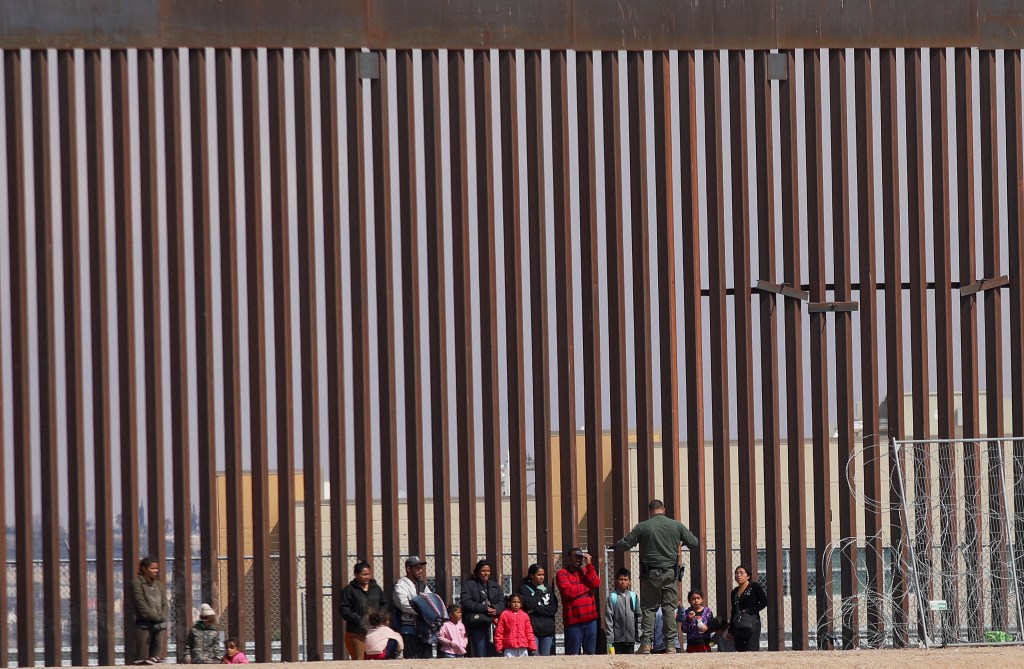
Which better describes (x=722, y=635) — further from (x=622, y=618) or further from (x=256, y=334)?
(x=256, y=334)

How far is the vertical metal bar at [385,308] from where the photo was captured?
41.8 feet

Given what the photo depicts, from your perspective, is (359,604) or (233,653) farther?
(233,653)

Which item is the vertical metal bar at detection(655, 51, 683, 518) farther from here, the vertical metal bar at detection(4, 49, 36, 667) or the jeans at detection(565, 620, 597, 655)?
the vertical metal bar at detection(4, 49, 36, 667)

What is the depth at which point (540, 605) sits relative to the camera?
12477 mm

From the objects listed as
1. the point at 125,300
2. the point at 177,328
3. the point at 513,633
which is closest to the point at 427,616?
the point at 513,633

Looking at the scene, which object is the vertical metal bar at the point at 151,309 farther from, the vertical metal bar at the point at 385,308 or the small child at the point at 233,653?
the vertical metal bar at the point at 385,308

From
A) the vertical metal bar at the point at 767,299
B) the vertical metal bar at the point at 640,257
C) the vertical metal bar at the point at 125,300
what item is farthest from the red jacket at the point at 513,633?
the vertical metal bar at the point at 125,300

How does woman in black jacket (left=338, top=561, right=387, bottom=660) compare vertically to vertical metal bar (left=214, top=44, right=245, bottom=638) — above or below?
below

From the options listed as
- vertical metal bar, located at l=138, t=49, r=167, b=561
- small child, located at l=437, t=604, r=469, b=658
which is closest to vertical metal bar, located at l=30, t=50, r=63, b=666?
vertical metal bar, located at l=138, t=49, r=167, b=561

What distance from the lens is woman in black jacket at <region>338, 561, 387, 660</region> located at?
12086 mm

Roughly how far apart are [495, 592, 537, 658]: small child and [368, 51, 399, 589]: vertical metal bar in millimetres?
1112

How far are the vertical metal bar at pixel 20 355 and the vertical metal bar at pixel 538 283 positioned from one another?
14.3ft

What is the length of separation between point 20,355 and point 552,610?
16.6 ft

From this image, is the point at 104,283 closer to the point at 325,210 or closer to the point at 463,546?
the point at 325,210
